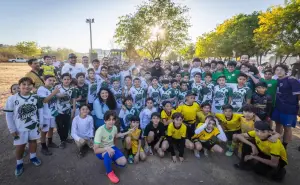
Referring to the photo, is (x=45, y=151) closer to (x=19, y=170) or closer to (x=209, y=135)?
(x=19, y=170)

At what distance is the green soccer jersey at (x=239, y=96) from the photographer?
4680 mm

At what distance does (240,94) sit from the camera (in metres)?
4.70

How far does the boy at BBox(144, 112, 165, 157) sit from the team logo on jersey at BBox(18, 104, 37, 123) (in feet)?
7.75

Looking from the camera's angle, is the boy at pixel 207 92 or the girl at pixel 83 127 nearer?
the girl at pixel 83 127

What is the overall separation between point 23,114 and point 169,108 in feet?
10.3

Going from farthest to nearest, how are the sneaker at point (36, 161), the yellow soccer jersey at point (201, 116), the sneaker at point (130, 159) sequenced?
the yellow soccer jersey at point (201, 116)
the sneaker at point (130, 159)
the sneaker at point (36, 161)

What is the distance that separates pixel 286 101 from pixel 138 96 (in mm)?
3814

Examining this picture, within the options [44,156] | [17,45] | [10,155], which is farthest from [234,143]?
[17,45]

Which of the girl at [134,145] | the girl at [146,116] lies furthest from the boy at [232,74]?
the girl at [134,145]

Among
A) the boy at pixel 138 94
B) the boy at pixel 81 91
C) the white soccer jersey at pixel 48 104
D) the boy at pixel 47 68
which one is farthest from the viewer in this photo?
the boy at pixel 47 68

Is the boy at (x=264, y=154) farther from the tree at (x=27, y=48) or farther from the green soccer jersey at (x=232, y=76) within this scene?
the tree at (x=27, y=48)

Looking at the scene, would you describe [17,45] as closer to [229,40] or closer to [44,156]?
[229,40]

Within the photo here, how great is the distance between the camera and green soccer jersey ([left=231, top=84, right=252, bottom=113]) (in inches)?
184

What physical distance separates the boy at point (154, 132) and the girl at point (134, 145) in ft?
0.69
